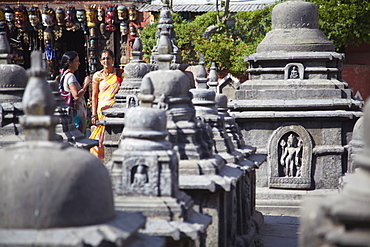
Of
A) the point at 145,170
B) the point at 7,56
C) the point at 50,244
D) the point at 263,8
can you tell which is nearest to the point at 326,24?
the point at 263,8

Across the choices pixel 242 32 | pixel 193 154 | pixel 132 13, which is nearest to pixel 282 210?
pixel 193 154

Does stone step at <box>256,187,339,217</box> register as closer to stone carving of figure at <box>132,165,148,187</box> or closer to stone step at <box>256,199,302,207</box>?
stone step at <box>256,199,302,207</box>

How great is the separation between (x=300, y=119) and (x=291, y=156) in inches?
26.5

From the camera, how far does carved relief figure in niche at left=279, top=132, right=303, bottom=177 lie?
11.8 metres

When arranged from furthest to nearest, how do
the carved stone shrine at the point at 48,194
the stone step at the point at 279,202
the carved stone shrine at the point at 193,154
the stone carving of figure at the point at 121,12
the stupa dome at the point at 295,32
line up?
the stone carving of figure at the point at 121,12
the stupa dome at the point at 295,32
the stone step at the point at 279,202
the carved stone shrine at the point at 193,154
the carved stone shrine at the point at 48,194

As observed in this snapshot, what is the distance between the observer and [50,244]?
3797 millimetres

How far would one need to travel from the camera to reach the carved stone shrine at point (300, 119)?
11781 mm

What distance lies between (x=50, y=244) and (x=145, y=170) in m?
1.67

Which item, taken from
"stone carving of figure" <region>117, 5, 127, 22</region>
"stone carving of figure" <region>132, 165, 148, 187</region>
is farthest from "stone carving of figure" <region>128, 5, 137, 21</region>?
"stone carving of figure" <region>132, 165, 148, 187</region>

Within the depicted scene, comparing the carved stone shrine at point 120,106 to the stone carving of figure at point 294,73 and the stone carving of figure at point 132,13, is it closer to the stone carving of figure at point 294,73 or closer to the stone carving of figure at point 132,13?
the stone carving of figure at point 294,73

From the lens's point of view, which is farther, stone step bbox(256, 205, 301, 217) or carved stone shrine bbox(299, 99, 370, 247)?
stone step bbox(256, 205, 301, 217)

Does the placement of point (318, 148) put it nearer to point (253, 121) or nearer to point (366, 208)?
point (253, 121)

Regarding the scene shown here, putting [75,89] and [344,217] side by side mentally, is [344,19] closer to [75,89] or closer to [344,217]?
[75,89]

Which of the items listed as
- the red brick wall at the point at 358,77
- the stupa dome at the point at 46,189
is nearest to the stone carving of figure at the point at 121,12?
the red brick wall at the point at 358,77
